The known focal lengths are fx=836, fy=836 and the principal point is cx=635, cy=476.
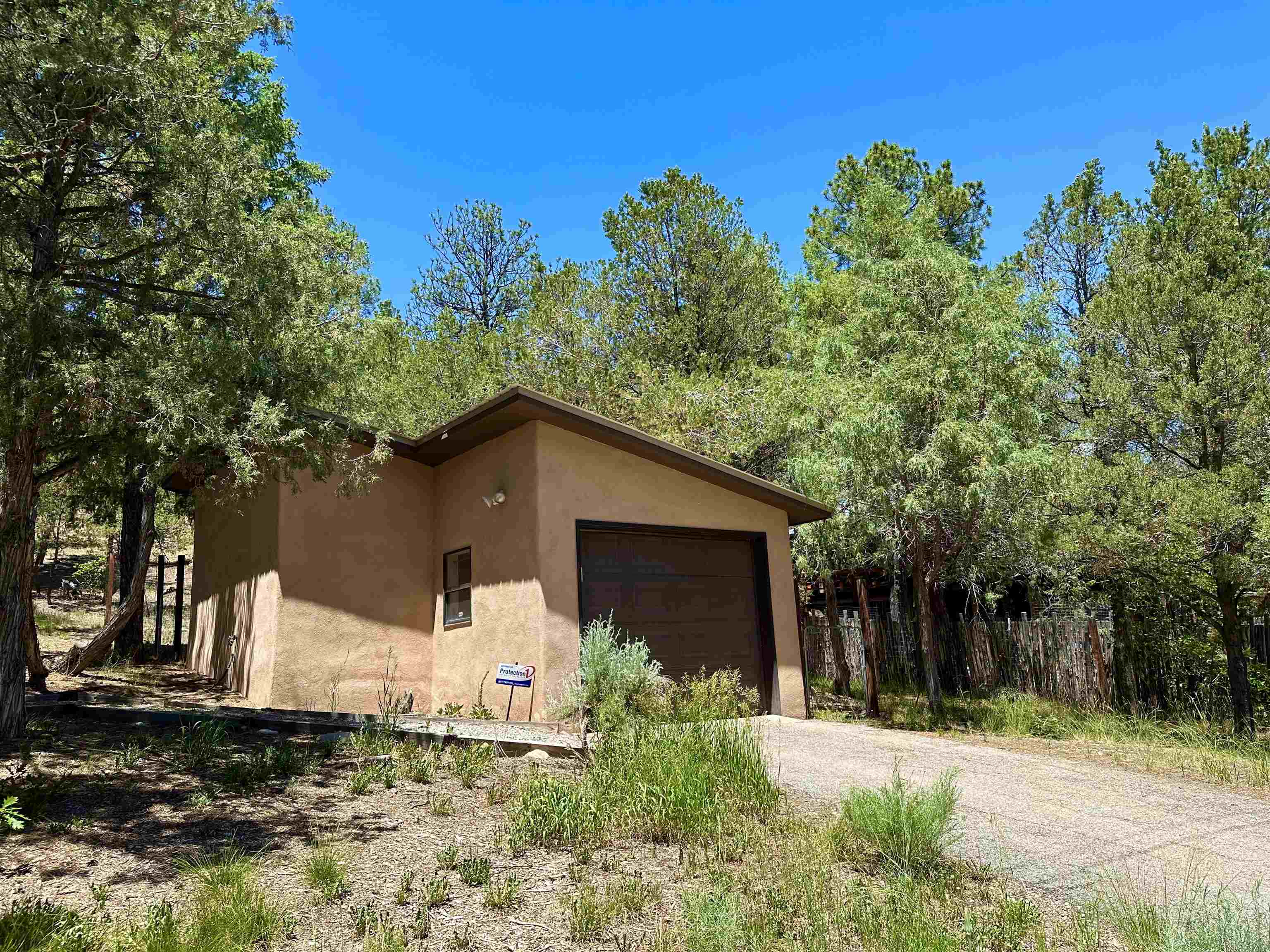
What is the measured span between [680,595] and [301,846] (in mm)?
6877

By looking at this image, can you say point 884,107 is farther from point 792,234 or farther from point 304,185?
point 304,185

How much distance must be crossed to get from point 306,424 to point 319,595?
373 centimetres

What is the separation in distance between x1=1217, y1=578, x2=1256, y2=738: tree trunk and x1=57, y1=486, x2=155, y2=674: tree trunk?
15.1 metres

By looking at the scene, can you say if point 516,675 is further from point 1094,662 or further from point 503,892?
point 1094,662

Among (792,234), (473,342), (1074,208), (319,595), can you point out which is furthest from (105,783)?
(1074,208)

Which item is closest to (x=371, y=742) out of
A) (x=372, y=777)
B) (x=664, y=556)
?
(x=372, y=777)

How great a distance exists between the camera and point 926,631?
12.2 metres

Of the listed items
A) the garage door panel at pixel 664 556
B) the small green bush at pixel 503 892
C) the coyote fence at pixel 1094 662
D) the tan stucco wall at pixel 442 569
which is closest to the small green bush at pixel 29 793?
the small green bush at pixel 503 892

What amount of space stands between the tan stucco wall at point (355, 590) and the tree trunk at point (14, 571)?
11.7 ft

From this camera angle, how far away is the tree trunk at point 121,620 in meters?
11.6

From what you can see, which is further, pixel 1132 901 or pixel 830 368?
pixel 830 368

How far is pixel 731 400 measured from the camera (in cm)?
1673

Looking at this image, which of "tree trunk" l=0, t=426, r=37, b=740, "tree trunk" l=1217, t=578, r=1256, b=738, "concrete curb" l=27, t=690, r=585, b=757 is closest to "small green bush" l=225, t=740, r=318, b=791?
"concrete curb" l=27, t=690, r=585, b=757

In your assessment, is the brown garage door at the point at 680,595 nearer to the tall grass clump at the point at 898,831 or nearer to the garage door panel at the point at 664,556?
the garage door panel at the point at 664,556
